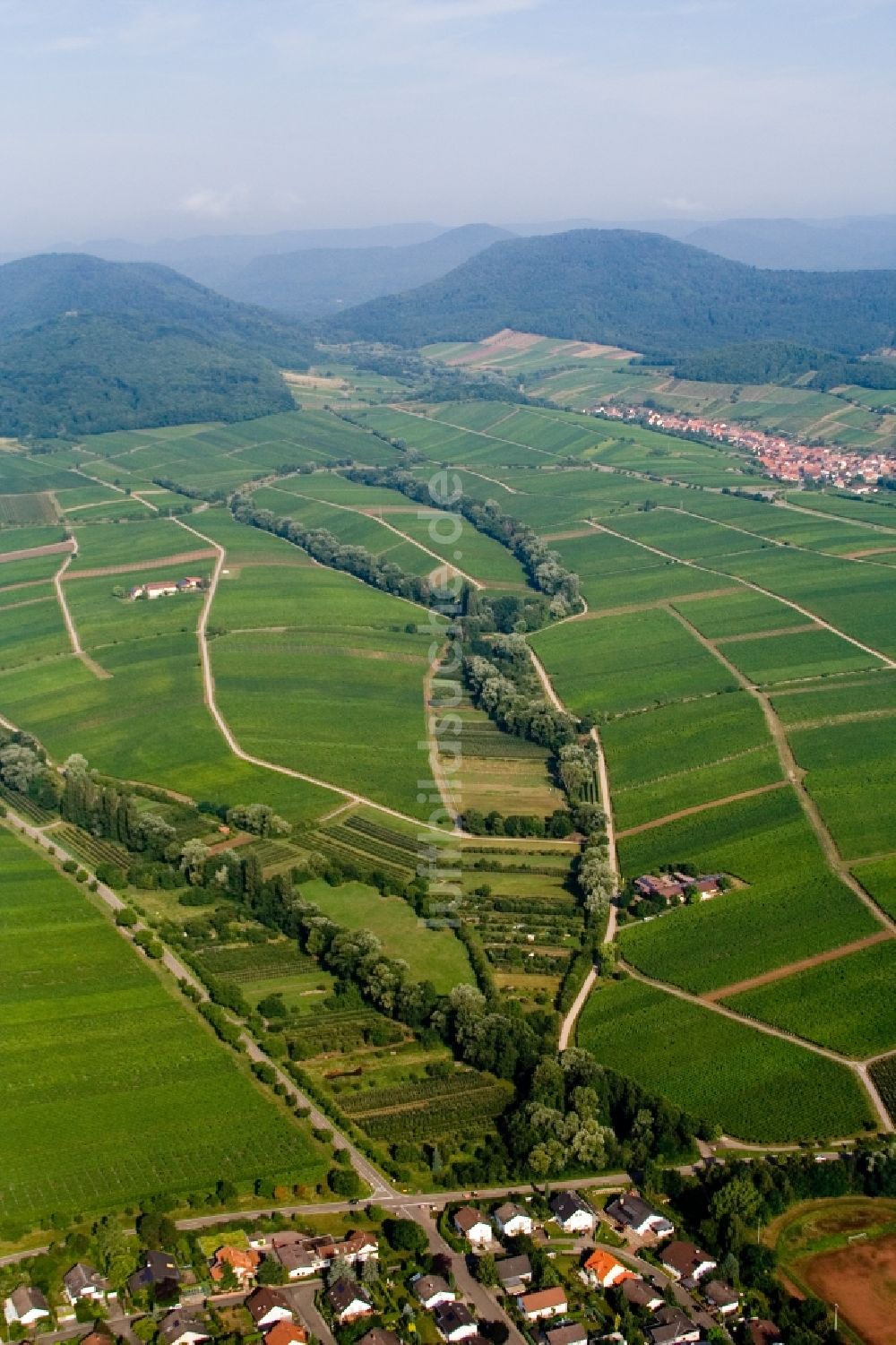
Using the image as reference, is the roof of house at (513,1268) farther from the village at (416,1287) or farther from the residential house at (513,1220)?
the residential house at (513,1220)

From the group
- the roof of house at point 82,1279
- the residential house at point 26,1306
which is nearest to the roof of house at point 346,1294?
the roof of house at point 82,1279

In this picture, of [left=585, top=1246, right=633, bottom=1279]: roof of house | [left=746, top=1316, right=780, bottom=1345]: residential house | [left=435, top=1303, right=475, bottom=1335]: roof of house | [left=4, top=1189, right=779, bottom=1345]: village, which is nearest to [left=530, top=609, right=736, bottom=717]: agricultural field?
[left=4, top=1189, right=779, bottom=1345]: village

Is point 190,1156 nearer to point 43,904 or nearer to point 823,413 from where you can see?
point 43,904

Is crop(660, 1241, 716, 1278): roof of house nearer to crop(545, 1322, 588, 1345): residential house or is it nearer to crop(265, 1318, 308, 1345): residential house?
crop(545, 1322, 588, 1345): residential house

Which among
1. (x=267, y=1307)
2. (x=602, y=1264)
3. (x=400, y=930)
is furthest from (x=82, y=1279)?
(x=400, y=930)

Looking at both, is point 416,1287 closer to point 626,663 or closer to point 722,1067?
point 722,1067

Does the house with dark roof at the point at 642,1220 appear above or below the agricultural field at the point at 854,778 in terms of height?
below
